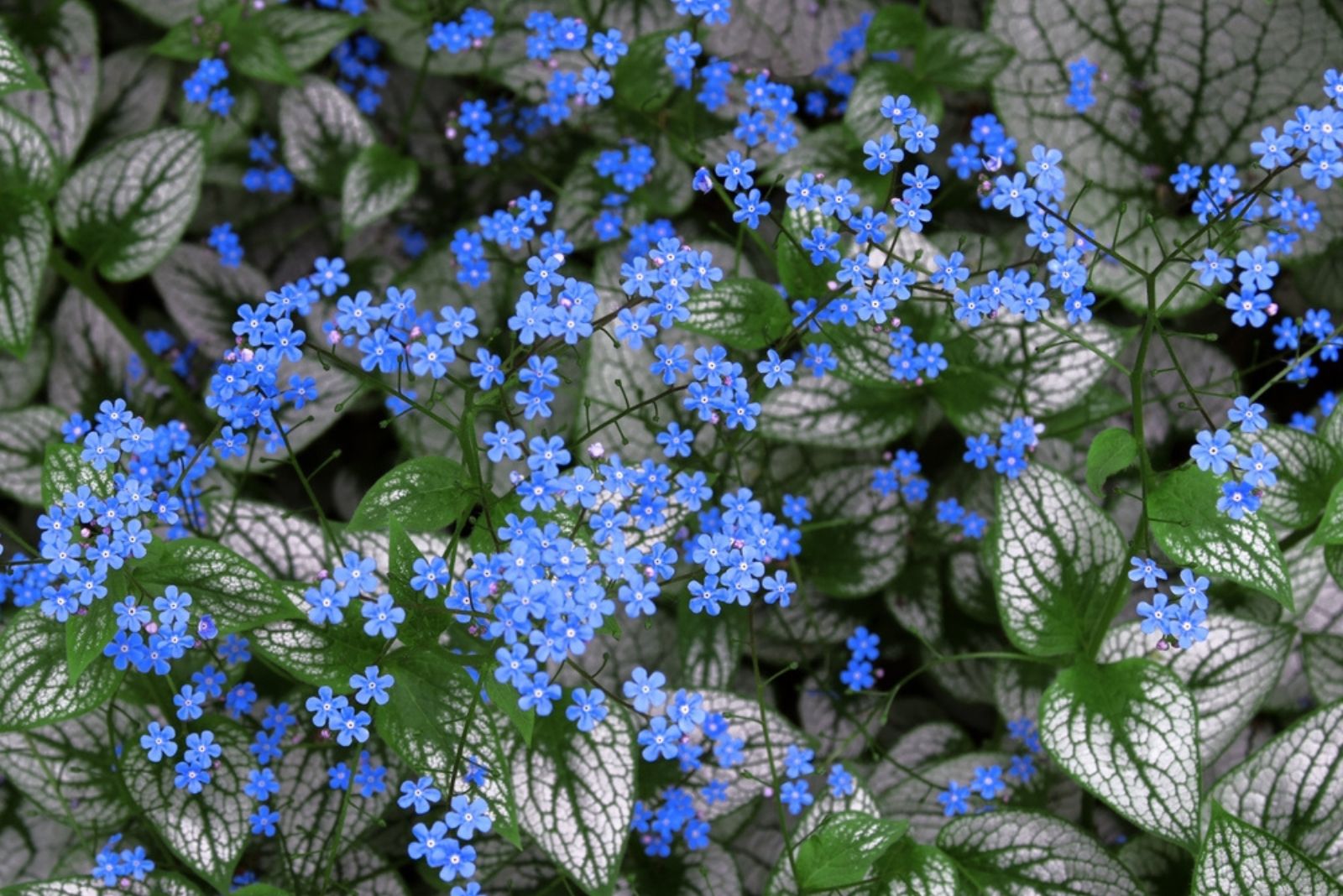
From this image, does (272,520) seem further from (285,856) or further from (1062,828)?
(1062,828)

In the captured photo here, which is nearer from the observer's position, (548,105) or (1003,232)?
(548,105)

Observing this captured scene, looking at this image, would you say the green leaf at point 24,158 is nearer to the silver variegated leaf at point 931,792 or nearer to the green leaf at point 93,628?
the green leaf at point 93,628

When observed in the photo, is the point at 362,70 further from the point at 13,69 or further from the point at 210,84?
the point at 13,69

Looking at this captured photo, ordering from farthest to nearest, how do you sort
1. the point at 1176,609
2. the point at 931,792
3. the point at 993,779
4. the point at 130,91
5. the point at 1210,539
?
1. the point at 130,91
2. the point at 931,792
3. the point at 993,779
4. the point at 1210,539
5. the point at 1176,609

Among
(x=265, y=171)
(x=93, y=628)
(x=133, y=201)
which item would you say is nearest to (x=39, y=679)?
(x=93, y=628)

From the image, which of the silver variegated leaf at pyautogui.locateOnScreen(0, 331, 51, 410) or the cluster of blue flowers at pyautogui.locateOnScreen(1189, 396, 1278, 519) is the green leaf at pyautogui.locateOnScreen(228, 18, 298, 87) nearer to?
the silver variegated leaf at pyautogui.locateOnScreen(0, 331, 51, 410)

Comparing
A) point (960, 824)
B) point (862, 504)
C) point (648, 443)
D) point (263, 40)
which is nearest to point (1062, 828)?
point (960, 824)

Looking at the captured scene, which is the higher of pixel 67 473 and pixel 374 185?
pixel 374 185
